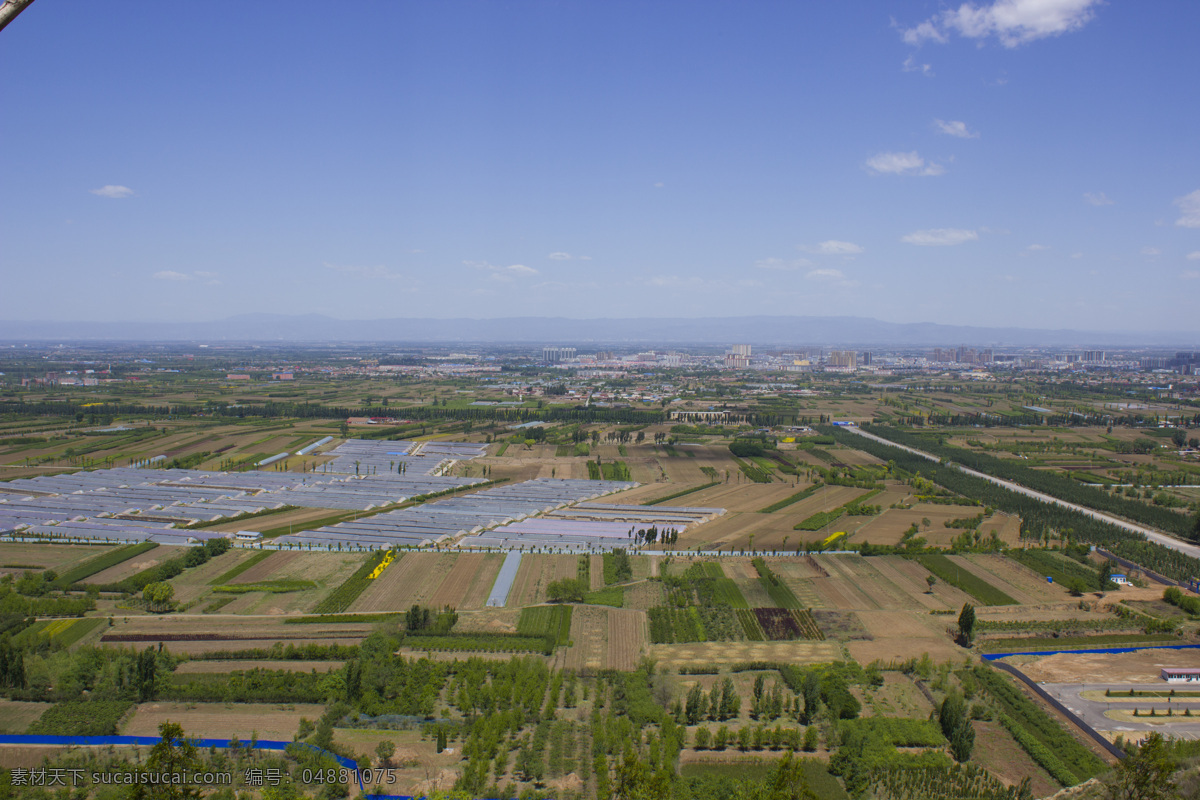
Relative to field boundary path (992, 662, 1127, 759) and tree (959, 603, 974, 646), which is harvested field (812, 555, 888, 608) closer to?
tree (959, 603, 974, 646)

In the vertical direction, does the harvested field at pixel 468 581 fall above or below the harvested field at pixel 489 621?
above

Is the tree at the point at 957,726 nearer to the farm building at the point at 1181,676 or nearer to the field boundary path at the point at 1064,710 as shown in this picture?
the field boundary path at the point at 1064,710

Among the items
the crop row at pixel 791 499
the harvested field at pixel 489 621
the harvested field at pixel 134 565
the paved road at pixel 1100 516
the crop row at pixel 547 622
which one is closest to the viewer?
the crop row at pixel 547 622

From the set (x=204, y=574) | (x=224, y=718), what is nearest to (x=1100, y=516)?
(x=224, y=718)

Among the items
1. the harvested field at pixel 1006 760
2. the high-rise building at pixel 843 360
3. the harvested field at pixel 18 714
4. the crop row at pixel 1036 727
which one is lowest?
the harvested field at pixel 1006 760

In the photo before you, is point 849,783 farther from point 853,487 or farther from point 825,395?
point 825,395

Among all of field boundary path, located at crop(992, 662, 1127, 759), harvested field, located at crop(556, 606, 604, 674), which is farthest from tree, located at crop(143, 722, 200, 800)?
field boundary path, located at crop(992, 662, 1127, 759)

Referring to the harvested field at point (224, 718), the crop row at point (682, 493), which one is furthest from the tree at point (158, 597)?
the crop row at point (682, 493)
